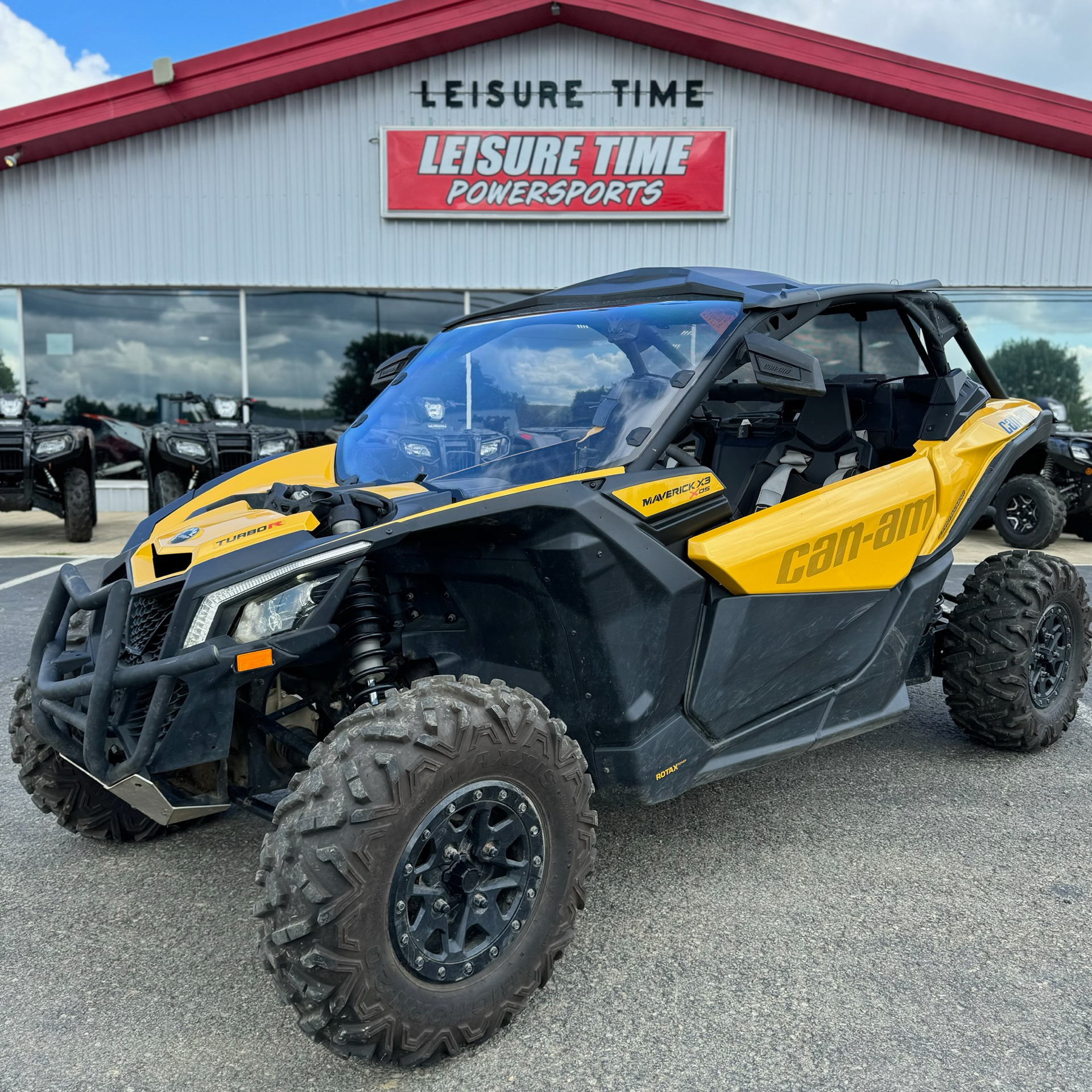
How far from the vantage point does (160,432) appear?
10055mm

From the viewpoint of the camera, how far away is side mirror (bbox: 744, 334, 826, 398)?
261 cm

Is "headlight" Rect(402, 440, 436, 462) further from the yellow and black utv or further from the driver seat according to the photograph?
the driver seat

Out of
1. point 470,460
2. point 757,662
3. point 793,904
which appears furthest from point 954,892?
point 470,460

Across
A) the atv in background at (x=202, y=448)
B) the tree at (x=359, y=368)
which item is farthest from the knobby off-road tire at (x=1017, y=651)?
the tree at (x=359, y=368)

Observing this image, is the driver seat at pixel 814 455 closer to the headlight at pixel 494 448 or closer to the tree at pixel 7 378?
the headlight at pixel 494 448

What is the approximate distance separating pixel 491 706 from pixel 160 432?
8.85m

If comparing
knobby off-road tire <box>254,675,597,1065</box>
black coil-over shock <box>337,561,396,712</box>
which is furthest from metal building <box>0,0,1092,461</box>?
knobby off-road tire <box>254,675,597,1065</box>

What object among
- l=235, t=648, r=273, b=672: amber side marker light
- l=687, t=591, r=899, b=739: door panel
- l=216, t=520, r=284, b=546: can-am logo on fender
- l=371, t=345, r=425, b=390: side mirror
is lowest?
l=687, t=591, r=899, b=739: door panel

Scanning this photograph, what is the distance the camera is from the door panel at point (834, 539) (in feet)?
8.77

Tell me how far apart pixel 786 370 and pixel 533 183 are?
1043 cm

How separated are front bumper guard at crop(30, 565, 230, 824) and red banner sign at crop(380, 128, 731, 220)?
1059 centimetres

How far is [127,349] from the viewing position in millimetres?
12836

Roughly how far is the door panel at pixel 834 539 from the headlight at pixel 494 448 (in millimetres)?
647

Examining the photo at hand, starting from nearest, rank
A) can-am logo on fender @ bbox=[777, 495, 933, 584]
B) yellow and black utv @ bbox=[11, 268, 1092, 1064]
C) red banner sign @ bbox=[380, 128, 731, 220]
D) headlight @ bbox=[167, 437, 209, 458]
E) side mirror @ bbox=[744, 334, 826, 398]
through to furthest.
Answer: yellow and black utv @ bbox=[11, 268, 1092, 1064] → side mirror @ bbox=[744, 334, 826, 398] → can-am logo on fender @ bbox=[777, 495, 933, 584] → headlight @ bbox=[167, 437, 209, 458] → red banner sign @ bbox=[380, 128, 731, 220]
